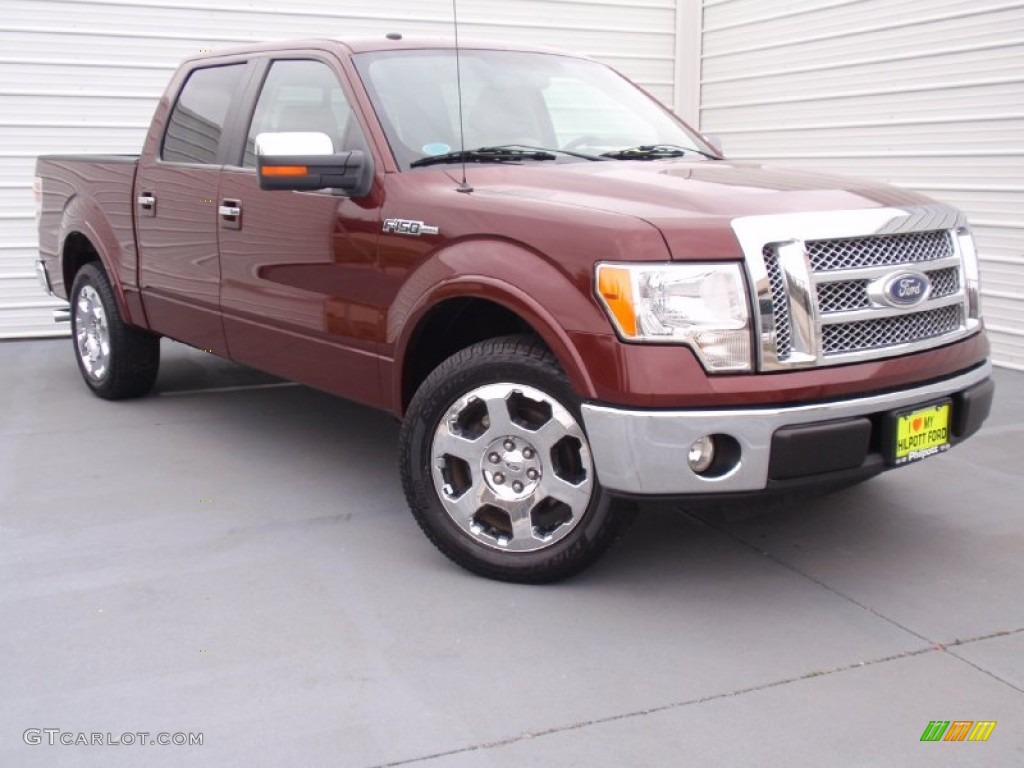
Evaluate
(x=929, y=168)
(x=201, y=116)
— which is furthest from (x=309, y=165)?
(x=929, y=168)

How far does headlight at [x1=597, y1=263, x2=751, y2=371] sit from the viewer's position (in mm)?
3307

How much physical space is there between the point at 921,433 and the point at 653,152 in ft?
5.49

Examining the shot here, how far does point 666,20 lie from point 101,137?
5.11 m

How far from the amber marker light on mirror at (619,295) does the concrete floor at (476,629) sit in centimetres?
95

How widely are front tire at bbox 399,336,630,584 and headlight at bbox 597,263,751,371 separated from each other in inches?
15.4

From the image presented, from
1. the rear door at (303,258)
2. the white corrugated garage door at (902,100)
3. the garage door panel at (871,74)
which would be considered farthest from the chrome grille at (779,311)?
the garage door panel at (871,74)

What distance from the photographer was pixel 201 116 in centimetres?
554

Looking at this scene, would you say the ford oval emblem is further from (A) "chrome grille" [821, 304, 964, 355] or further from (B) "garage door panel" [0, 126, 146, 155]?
(B) "garage door panel" [0, 126, 146, 155]

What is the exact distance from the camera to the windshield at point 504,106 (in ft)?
14.5

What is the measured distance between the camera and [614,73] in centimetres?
538

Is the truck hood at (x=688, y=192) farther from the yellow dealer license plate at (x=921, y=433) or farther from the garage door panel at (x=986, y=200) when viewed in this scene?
the garage door panel at (x=986, y=200)

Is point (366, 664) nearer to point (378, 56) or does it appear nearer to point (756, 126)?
point (378, 56)

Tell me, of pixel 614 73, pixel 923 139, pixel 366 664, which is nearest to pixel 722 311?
pixel 366 664

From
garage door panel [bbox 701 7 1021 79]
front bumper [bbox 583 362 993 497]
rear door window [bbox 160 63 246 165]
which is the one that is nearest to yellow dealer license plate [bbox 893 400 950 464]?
front bumper [bbox 583 362 993 497]
